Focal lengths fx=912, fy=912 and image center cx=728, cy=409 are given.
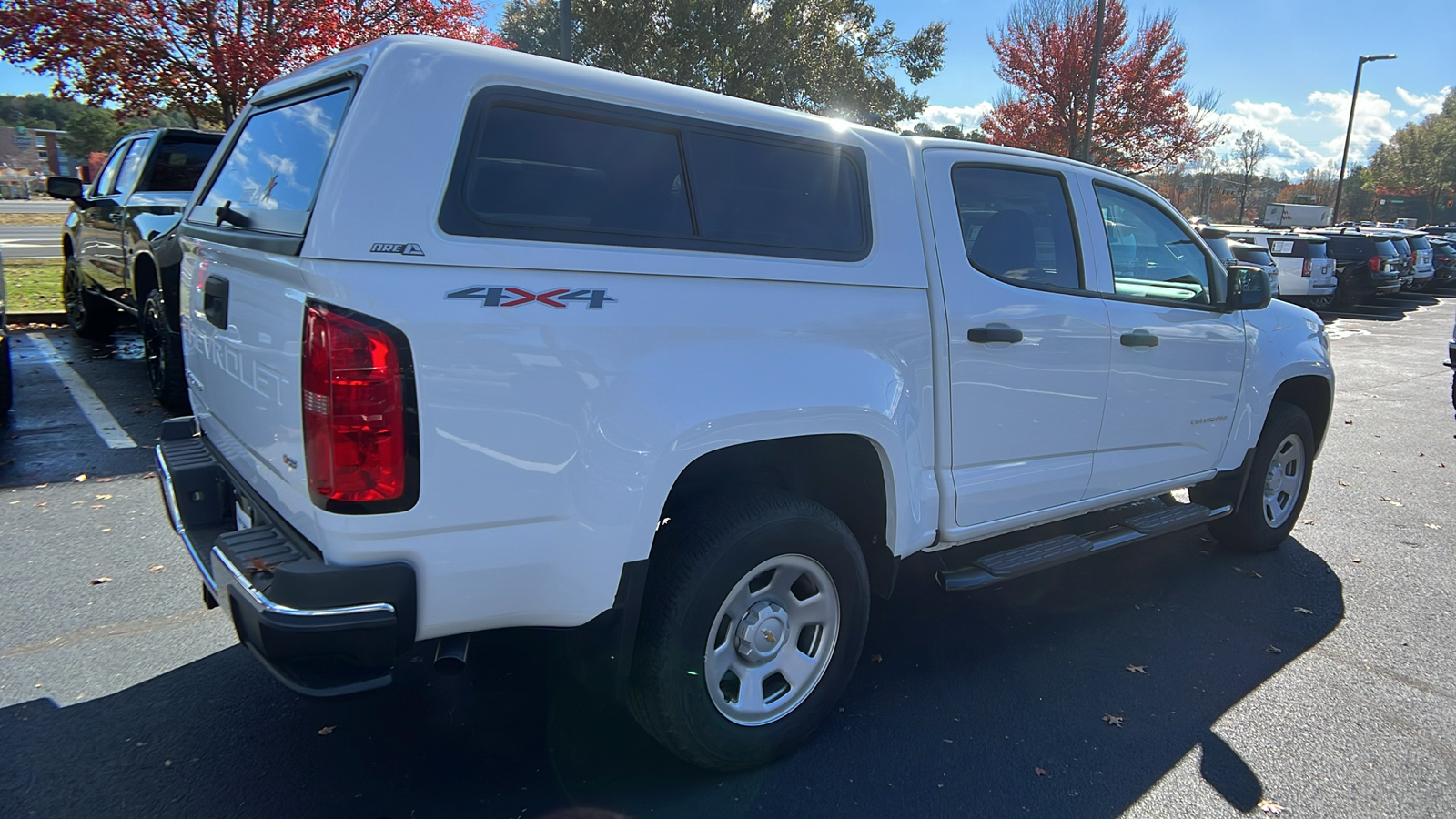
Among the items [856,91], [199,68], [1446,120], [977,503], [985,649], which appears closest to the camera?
[977,503]

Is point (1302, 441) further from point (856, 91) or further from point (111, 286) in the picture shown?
point (856, 91)

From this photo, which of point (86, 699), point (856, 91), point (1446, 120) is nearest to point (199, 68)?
point (86, 699)

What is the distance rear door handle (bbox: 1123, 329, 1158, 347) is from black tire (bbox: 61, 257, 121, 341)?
957cm

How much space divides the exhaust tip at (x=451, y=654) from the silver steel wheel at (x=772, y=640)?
2.37 ft

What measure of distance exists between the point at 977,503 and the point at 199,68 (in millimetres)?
10005

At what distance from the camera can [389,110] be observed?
227 centimetres

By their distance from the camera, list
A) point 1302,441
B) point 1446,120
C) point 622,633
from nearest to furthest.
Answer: point 622,633
point 1302,441
point 1446,120

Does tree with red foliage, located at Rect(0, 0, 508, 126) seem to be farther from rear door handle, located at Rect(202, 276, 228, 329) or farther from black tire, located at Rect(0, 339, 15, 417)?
rear door handle, located at Rect(202, 276, 228, 329)

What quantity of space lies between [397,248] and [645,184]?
30.2 inches

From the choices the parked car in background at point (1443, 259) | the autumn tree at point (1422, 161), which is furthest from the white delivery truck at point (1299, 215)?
the autumn tree at point (1422, 161)

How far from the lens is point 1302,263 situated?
19250 millimetres

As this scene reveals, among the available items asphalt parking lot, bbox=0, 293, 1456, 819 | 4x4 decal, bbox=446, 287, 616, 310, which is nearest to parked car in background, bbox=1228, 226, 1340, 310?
asphalt parking lot, bbox=0, 293, 1456, 819

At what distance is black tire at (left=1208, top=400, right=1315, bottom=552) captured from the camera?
198 inches

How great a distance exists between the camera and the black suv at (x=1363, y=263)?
802 inches
